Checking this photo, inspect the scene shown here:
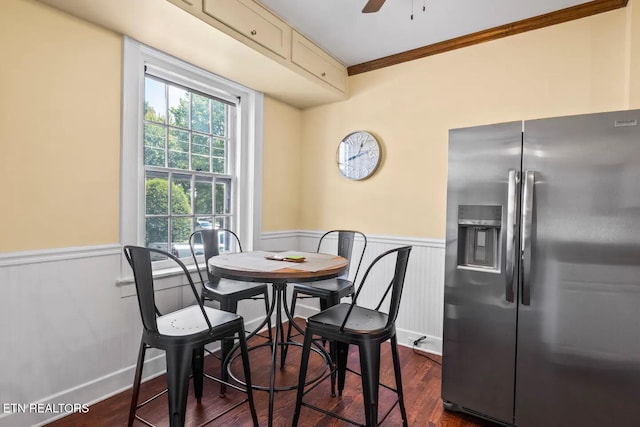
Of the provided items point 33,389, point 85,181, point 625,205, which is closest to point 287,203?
point 85,181

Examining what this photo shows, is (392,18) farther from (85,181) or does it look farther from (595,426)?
(595,426)

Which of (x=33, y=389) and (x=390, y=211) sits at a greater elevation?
(x=390, y=211)

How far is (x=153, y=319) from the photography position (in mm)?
1518

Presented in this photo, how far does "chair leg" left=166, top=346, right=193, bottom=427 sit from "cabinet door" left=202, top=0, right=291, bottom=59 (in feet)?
6.24

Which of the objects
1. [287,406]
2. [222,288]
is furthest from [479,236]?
[222,288]

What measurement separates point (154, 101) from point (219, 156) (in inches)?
27.9

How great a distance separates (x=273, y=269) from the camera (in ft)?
5.72

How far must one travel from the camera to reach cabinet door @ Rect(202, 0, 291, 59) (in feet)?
6.78

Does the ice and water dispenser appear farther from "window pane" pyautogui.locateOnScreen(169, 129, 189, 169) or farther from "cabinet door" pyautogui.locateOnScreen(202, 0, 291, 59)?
"window pane" pyautogui.locateOnScreen(169, 129, 189, 169)

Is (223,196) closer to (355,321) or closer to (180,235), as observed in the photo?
(180,235)

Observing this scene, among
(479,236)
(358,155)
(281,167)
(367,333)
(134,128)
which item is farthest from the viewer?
(281,167)

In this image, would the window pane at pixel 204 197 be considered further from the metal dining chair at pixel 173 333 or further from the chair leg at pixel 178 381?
the chair leg at pixel 178 381

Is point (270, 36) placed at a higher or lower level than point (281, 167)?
higher

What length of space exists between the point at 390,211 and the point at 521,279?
1.46 metres
